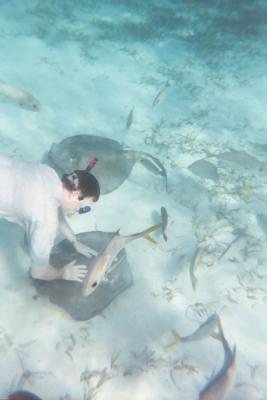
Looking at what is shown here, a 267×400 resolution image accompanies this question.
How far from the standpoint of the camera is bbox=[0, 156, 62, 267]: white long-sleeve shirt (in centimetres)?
300

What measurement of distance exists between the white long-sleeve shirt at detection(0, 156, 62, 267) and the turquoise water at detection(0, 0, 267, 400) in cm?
133

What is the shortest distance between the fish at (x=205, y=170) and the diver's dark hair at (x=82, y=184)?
140 inches

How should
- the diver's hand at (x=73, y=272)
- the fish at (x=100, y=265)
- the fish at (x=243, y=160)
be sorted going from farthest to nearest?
the fish at (x=243, y=160)
the diver's hand at (x=73, y=272)
the fish at (x=100, y=265)

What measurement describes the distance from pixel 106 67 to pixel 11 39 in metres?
3.58

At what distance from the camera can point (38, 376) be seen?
11.2 feet

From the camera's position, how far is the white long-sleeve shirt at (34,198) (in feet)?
9.83

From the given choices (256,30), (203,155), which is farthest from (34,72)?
(256,30)

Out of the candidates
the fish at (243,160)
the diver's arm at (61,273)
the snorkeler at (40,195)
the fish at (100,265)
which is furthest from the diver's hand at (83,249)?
the fish at (243,160)

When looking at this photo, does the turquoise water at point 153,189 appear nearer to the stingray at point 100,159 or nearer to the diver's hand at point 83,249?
the stingray at point 100,159

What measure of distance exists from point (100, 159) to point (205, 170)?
2.11m

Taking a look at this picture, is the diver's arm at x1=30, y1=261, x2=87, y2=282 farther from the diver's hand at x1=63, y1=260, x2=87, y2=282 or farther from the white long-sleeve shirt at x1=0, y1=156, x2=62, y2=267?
the white long-sleeve shirt at x1=0, y1=156, x2=62, y2=267

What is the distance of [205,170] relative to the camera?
6203 mm

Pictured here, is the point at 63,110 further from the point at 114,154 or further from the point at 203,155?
the point at 203,155

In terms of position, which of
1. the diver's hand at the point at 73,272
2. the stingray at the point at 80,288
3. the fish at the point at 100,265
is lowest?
the stingray at the point at 80,288
